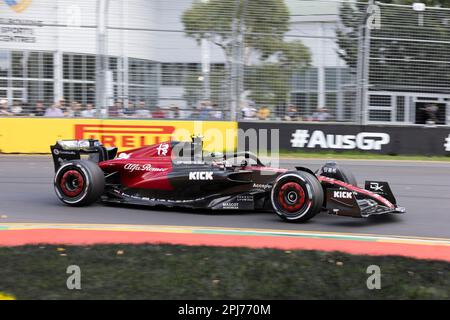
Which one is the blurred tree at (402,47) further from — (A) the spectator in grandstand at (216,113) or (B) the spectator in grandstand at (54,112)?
(B) the spectator in grandstand at (54,112)

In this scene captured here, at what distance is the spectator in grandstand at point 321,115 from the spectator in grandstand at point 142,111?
4.07 meters

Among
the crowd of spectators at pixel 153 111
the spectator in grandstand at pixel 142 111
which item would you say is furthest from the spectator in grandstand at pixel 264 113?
the spectator in grandstand at pixel 142 111

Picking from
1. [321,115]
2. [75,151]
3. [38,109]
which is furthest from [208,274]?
[321,115]

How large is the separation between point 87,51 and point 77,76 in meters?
0.67

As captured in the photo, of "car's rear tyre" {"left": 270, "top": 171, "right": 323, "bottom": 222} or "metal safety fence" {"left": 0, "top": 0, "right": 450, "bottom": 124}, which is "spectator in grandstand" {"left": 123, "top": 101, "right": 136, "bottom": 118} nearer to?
"metal safety fence" {"left": 0, "top": 0, "right": 450, "bottom": 124}

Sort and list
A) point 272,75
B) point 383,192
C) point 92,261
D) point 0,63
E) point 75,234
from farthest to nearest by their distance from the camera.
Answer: point 272,75 → point 0,63 → point 383,192 → point 75,234 → point 92,261

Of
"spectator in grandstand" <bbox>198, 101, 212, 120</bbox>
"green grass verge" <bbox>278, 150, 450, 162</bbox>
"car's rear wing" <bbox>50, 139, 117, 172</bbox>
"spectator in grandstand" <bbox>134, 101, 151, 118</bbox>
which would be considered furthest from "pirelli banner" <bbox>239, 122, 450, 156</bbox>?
"car's rear wing" <bbox>50, 139, 117, 172</bbox>

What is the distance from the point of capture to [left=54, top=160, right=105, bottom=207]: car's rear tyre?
297 inches

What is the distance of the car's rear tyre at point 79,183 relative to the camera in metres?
7.55
